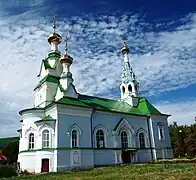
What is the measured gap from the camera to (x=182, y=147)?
46.2m

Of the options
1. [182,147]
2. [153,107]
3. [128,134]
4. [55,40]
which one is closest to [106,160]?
[128,134]

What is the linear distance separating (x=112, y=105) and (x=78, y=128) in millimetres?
7933

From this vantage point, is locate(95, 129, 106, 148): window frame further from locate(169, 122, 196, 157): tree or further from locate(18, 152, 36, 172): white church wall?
locate(169, 122, 196, 157): tree

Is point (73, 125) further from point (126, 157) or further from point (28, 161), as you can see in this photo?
point (126, 157)

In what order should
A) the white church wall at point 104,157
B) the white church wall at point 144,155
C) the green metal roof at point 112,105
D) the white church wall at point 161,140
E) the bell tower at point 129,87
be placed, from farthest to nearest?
1. the bell tower at point 129,87
2. the white church wall at point 161,140
3. the white church wall at point 144,155
4. the green metal roof at point 112,105
5. the white church wall at point 104,157

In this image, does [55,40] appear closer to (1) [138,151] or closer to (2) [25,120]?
(2) [25,120]

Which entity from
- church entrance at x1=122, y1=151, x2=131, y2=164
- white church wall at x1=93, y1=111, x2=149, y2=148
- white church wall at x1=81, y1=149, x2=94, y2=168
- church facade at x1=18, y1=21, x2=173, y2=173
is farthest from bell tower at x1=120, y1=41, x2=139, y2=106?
white church wall at x1=81, y1=149, x2=94, y2=168

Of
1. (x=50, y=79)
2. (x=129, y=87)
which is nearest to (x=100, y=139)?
(x=50, y=79)

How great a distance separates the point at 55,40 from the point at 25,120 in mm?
12217

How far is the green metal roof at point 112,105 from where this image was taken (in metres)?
26.5

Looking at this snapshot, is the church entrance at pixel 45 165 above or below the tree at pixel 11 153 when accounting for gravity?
below

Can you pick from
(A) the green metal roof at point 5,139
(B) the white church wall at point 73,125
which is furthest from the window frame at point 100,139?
(A) the green metal roof at point 5,139

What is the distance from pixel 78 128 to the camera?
81.3ft

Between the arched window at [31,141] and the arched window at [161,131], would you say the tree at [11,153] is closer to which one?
the arched window at [31,141]
